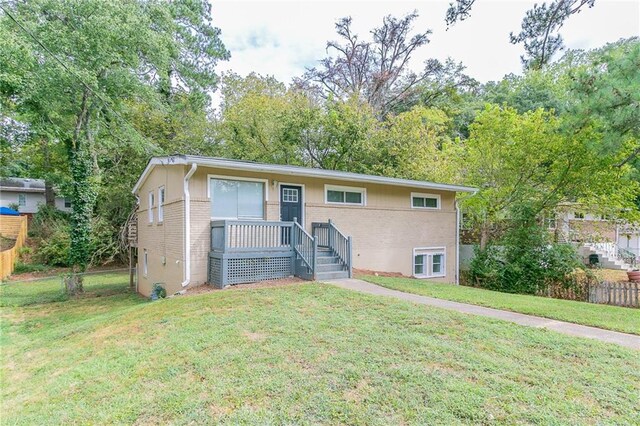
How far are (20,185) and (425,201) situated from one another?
3536cm

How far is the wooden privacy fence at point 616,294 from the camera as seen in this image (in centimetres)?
980

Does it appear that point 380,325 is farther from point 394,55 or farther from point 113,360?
point 394,55

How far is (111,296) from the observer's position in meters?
13.5

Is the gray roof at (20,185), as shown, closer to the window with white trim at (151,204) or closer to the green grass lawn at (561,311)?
the window with white trim at (151,204)

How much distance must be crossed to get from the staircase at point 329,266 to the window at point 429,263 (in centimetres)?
442

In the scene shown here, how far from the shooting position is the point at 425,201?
14.0 metres

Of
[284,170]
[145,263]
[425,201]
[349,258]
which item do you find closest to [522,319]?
[349,258]

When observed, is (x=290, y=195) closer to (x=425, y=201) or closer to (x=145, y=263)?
(x=425, y=201)

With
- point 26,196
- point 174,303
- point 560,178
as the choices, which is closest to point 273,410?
point 174,303

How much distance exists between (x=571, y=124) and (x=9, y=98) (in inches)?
819

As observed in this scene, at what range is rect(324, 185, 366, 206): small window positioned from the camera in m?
11.8

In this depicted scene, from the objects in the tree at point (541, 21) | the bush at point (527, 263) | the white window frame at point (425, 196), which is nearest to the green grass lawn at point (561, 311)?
the bush at point (527, 263)

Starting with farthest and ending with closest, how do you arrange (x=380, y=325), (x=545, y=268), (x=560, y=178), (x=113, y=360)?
(x=560, y=178) → (x=545, y=268) → (x=380, y=325) → (x=113, y=360)

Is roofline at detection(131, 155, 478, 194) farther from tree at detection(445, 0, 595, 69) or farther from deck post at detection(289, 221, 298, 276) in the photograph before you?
tree at detection(445, 0, 595, 69)
